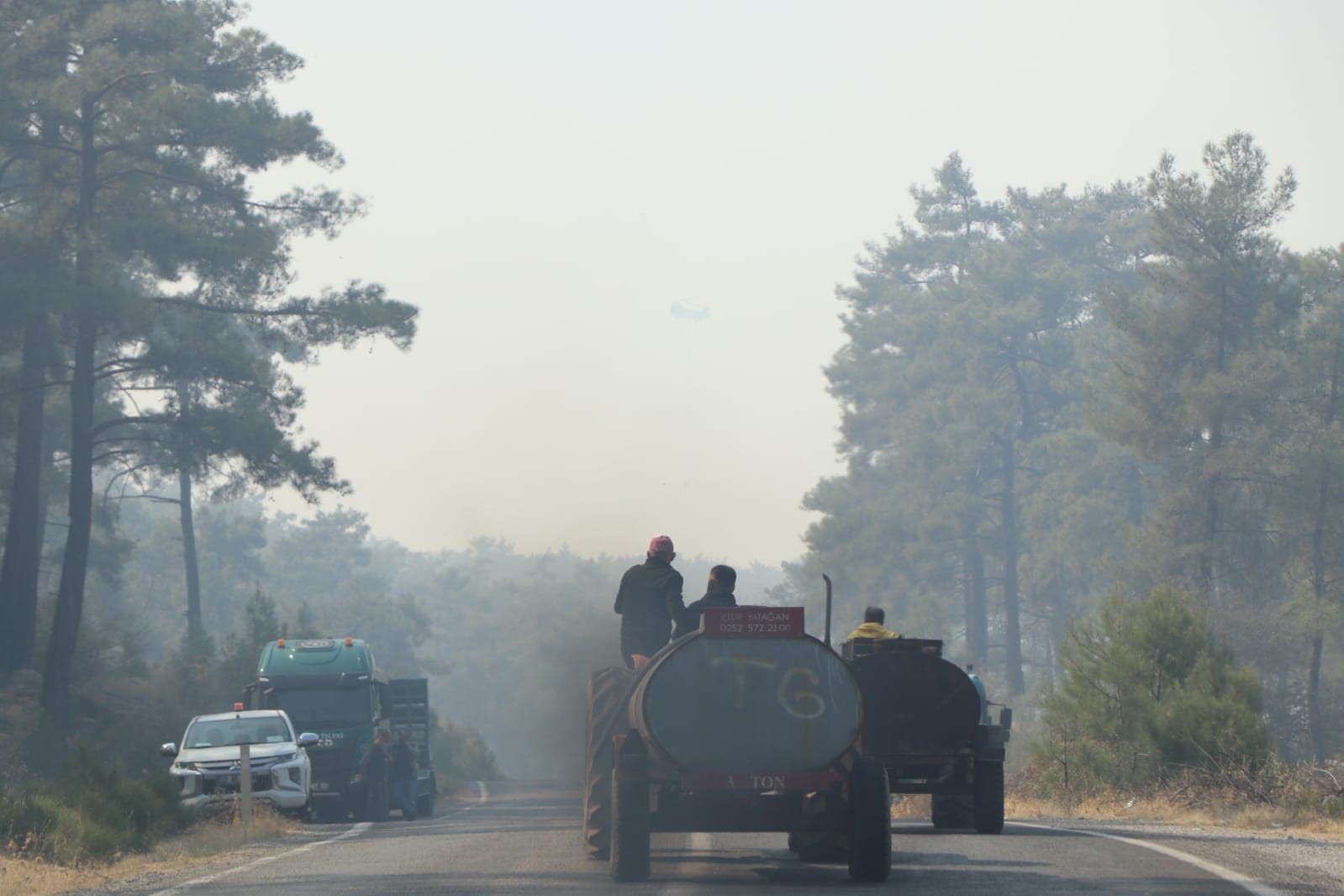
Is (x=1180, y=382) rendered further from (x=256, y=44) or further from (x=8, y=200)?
(x=8, y=200)

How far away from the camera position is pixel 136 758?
39.2 m

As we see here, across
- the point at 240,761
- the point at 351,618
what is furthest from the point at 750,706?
the point at 351,618

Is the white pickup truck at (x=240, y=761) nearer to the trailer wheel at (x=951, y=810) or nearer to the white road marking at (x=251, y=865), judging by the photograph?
the white road marking at (x=251, y=865)

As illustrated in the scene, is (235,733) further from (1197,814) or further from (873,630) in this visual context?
(1197,814)

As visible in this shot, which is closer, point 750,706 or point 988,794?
point 750,706

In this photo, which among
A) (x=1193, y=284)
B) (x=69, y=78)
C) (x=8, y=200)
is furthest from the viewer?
(x=1193, y=284)

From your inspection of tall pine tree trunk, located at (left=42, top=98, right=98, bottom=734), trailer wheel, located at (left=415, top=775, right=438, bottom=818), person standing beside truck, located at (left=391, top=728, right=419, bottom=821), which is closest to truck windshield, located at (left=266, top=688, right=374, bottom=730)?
person standing beside truck, located at (left=391, top=728, right=419, bottom=821)

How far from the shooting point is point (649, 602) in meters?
13.6

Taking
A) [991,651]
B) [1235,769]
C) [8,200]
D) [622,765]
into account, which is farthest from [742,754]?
[991,651]

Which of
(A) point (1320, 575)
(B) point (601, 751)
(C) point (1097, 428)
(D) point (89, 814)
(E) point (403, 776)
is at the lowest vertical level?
(E) point (403, 776)

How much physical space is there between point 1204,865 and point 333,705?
19.7m

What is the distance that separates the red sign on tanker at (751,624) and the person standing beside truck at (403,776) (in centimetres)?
2040

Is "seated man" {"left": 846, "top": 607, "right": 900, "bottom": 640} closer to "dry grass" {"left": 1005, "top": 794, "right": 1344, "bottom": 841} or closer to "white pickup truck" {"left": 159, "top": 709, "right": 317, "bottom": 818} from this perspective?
"dry grass" {"left": 1005, "top": 794, "right": 1344, "bottom": 841}

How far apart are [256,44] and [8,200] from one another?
29.7 ft
